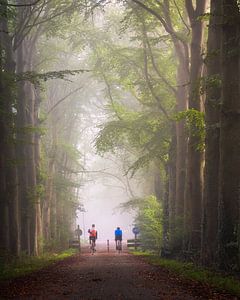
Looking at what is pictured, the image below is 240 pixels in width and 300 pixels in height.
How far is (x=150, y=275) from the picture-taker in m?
12.0

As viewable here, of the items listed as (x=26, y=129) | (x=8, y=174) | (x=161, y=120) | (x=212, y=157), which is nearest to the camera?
(x=212, y=157)

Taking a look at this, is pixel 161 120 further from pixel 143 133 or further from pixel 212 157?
pixel 212 157

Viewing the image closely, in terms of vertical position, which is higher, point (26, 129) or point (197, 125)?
point (26, 129)

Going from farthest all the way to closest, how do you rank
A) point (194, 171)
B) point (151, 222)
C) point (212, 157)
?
point (151, 222) < point (194, 171) < point (212, 157)

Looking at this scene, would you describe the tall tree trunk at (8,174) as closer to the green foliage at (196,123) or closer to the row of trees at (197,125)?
the row of trees at (197,125)

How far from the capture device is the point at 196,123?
15.1 m

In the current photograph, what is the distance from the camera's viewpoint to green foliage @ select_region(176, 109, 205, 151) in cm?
1401

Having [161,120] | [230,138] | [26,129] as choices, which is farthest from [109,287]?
[161,120]

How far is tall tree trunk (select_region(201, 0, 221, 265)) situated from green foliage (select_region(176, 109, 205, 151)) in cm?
40

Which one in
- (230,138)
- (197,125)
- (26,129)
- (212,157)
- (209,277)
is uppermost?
(26,129)

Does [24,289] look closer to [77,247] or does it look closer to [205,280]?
[205,280]

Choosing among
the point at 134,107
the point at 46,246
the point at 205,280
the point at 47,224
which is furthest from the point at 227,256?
the point at 134,107

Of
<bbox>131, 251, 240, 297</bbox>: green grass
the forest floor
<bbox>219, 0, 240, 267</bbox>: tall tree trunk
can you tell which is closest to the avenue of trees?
<bbox>219, 0, 240, 267</bbox>: tall tree trunk

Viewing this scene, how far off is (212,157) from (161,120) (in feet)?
35.9
